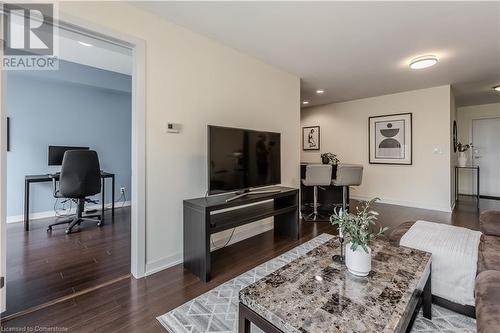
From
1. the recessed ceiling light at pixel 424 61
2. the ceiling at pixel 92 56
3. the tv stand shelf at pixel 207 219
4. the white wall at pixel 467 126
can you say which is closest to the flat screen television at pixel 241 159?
the tv stand shelf at pixel 207 219

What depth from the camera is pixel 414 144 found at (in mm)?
5008

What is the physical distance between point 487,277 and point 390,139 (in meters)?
4.57

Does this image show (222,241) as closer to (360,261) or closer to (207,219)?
(207,219)

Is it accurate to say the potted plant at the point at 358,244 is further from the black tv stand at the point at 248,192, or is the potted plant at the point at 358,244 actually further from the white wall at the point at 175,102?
the white wall at the point at 175,102

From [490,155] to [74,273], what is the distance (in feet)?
29.3

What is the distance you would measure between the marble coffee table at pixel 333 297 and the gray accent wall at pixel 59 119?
181 inches

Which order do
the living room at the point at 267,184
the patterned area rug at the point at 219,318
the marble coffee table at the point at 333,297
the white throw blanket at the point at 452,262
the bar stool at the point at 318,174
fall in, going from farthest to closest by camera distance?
the bar stool at the point at 318,174
the white throw blanket at the point at 452,262
the patterned area rug at the point at 219,318
the living room at the point at 267,184
the marble coffee table at the point at 333,297

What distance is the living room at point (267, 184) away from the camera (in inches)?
52.6

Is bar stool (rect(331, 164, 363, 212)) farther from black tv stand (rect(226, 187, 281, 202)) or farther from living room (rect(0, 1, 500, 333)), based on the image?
black tv stand (rect(226, 187, 281, 202))

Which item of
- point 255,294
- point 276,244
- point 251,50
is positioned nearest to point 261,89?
point 251,50

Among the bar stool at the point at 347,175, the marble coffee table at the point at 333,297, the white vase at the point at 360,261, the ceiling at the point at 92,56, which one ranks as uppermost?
the ceiling at the point at 92,56

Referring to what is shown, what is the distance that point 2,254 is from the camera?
1646 millimetres

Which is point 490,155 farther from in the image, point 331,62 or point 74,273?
point 74,273

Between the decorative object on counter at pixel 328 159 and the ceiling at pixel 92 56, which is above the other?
the ceiling at pixel 92 56
